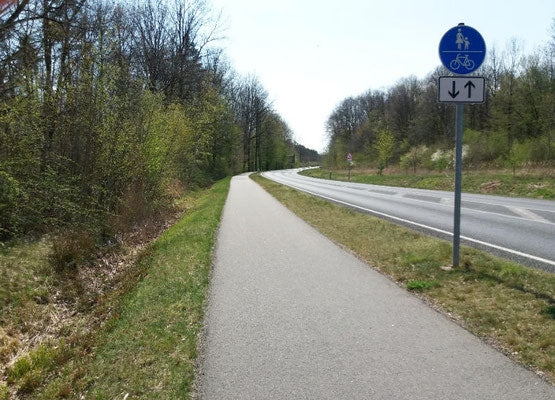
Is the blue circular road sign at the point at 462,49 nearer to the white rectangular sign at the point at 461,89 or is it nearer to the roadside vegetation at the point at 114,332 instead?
the white rectangular sign at the point at 461,89

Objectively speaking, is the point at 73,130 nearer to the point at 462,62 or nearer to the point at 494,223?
the point at 462,62

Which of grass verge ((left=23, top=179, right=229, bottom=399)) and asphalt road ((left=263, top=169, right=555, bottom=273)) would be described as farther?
asphalt road ((left=263, top=169, right=555, bottom=273))

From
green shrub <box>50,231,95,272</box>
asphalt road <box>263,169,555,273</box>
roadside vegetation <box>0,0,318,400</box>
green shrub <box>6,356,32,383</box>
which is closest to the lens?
green shrub <box>6,356,32,383</box>

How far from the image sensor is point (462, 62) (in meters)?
6.27

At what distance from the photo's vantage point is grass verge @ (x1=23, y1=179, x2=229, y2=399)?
3473mm

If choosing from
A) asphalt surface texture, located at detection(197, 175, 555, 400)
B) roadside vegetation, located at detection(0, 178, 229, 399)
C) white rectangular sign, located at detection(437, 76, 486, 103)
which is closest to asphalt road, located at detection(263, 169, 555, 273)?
white rectangular sign, located at detection(437, 76, 486, 103)

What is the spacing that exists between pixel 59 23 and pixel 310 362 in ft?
32.8

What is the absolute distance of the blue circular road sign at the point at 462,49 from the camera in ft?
20.4

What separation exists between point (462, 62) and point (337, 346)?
471 centimetres

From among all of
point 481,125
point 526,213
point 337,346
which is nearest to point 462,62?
point 337,346

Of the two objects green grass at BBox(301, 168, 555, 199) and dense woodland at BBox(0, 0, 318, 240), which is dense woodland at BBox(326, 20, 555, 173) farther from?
dense woodland at BBox(0, 0, 318, 240)

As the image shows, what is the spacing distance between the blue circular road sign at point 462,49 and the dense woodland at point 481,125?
60.4 ft

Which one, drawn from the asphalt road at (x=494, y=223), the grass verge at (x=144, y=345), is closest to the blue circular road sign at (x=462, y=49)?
the asphalt road at (x=494, y=223)

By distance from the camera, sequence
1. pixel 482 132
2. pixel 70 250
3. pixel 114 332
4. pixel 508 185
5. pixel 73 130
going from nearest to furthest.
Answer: pixel 114 332, pixel 70 250, pixel 73 130, pixel 508 185, pixel 482 132
